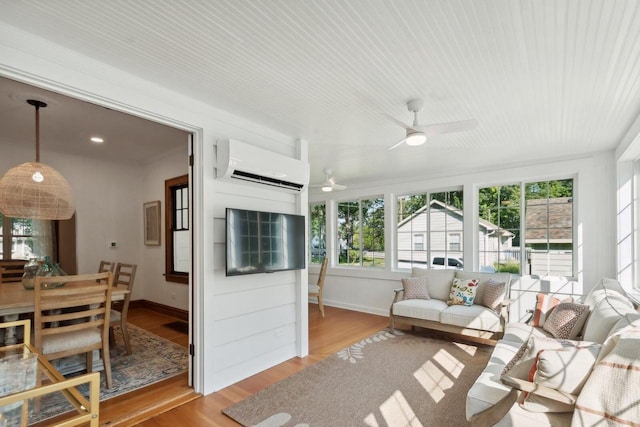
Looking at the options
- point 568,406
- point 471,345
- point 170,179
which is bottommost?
point 471,345

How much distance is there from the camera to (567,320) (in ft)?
9.14

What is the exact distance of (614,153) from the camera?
152 inches

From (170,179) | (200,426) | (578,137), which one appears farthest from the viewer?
(170,179)

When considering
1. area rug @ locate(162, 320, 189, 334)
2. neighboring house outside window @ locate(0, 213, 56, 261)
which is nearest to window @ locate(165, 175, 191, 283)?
area rug @ locate(162, 320, 189, 334)

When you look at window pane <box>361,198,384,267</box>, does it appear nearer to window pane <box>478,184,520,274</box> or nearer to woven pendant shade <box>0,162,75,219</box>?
window pane <box>478,184,520,274</box>

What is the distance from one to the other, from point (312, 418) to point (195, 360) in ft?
3.66

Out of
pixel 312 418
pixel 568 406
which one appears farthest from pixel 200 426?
pixel 568 406

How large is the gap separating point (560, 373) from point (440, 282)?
329cm

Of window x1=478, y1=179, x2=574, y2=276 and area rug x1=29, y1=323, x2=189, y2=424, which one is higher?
window x1=478, y1=179, x2=574, y2=276

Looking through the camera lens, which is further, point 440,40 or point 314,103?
point 314,103

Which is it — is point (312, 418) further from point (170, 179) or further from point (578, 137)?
point (170, 179)

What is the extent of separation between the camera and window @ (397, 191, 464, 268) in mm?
5199

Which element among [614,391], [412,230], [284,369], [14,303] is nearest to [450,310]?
[412,230]

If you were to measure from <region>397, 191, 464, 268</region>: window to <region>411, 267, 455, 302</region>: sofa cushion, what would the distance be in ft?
1.57
